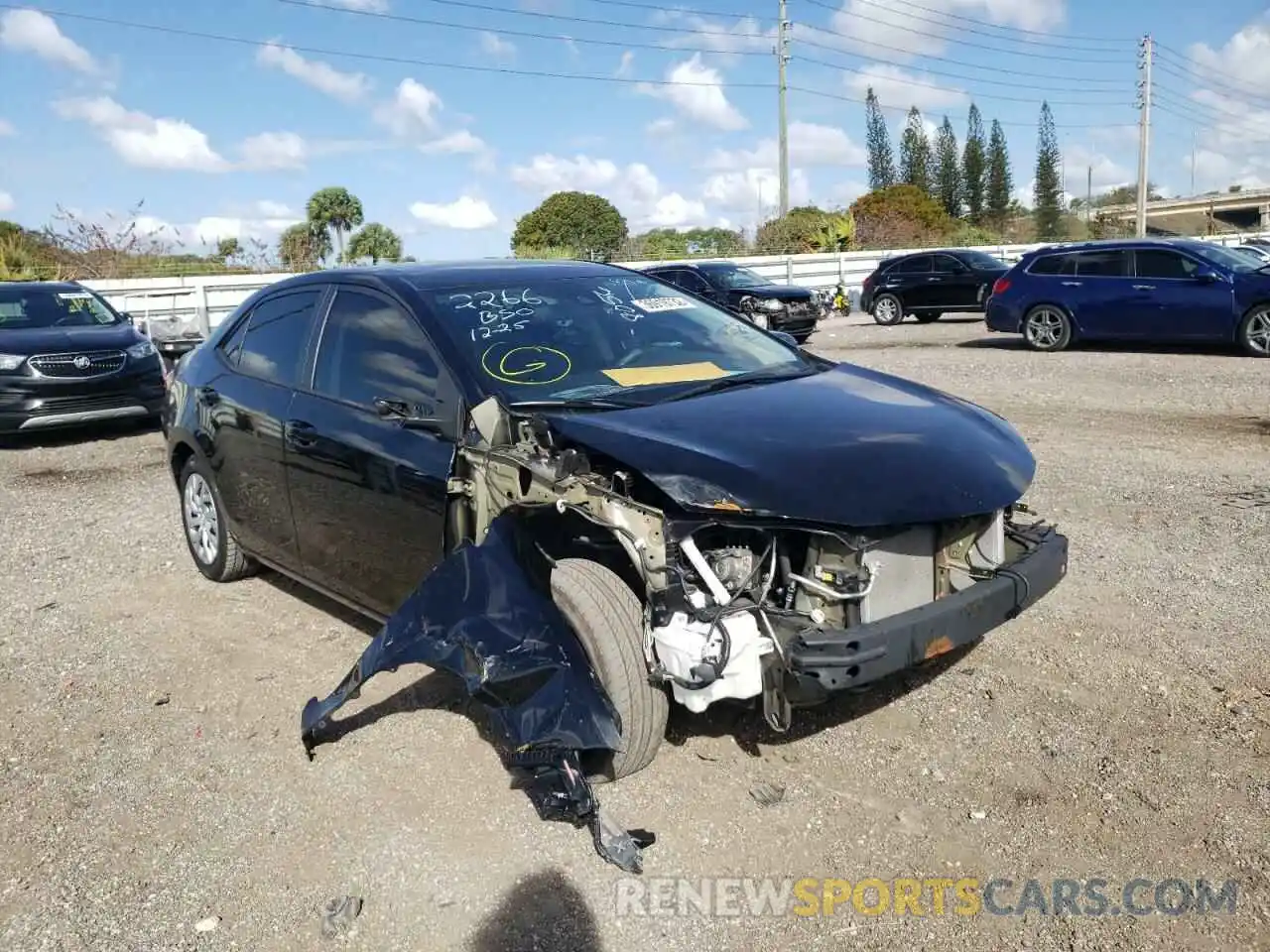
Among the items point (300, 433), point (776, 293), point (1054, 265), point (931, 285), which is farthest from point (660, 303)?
point (931, 285)

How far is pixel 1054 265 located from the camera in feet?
46.8

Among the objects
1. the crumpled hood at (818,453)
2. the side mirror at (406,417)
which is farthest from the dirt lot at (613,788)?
the side mirror at (406,417)

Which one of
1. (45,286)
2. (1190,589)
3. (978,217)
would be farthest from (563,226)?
(1190,589)

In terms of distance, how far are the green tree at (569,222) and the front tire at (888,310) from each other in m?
32.7

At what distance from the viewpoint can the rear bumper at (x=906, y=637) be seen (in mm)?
2938

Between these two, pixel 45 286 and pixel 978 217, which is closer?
pixel 45 286

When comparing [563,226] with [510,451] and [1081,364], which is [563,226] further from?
[510,451]

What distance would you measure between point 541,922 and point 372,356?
2.36 m

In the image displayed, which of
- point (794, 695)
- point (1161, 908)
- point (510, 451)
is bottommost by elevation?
point (1161, 908)

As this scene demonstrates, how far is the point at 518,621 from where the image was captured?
10.5ft

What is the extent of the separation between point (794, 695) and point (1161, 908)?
1061mm

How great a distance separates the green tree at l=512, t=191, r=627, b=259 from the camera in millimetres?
53125

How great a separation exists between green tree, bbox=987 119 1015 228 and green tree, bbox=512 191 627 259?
33214 mm

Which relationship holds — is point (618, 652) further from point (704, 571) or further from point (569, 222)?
point (569, 222)
